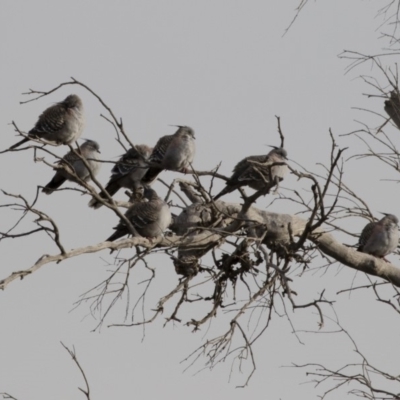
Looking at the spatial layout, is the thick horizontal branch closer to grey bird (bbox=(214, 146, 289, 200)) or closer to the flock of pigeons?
the flock of pigeons

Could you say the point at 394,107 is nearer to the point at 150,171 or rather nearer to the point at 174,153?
the point at 174,153

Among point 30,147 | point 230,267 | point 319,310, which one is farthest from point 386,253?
point 30,147

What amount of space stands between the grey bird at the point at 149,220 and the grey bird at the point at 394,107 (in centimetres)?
214

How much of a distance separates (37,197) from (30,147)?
47cm

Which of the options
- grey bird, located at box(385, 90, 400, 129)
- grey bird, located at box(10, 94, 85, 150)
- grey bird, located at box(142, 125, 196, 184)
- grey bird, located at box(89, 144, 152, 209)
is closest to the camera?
grey bird, located at box(385, 90, 400, 129)

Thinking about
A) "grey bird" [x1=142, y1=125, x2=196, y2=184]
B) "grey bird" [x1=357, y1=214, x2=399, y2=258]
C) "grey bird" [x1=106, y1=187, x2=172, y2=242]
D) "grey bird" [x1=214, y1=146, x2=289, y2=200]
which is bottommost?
"grey bird" [x1=357, y1=214, x2=399, y2=258]

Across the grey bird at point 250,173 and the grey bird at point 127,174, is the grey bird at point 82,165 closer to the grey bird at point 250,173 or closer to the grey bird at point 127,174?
the grey bird at point 127,174

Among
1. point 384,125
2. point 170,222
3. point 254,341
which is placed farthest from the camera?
point 170,222

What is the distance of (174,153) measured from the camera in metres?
10.8

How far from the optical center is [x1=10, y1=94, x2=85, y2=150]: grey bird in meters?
10.6

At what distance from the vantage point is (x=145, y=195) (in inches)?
412

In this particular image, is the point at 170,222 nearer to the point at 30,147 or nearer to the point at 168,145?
the point at 168,145

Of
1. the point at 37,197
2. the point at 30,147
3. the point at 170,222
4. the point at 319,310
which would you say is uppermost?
the point at 170,222

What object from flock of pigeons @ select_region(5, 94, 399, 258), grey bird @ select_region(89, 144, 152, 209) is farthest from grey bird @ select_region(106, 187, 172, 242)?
grey bird @ select_region(89, 144, 152, 209)
